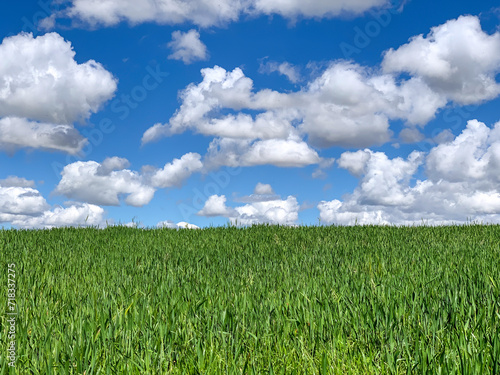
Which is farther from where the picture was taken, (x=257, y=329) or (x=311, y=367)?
(x=257, y=329)

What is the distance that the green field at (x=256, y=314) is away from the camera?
307 centimetres

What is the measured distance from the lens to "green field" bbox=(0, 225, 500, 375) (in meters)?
3.07

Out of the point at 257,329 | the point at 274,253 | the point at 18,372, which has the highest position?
the point at 274,253

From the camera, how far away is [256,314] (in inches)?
157

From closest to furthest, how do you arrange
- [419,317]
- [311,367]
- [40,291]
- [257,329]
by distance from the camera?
[311,367], [257,329], [419,317], [40,291]

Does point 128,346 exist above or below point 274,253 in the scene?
below

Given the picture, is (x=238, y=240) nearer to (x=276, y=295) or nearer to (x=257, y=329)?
(x=276, y=295)

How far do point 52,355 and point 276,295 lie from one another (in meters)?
2.38

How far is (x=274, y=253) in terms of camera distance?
817cm

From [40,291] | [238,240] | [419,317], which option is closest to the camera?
[419,317]

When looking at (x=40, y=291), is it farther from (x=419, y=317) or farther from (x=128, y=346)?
(x=419, y=317)

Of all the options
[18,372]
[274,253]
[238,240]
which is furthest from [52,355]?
[238,240]

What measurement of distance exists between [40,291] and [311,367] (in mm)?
4068

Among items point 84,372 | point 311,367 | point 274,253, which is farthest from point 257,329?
point 274,253
